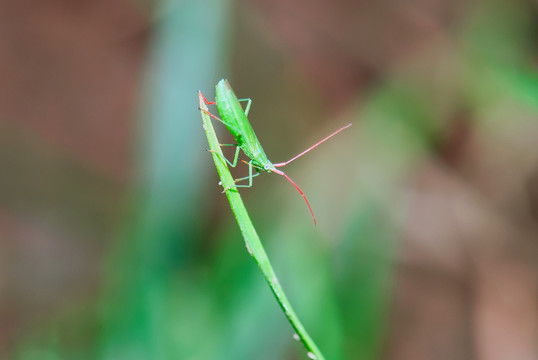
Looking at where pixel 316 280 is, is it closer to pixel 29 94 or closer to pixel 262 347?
pixel 262 347

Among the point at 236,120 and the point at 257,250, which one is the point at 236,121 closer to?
the point at 236,120

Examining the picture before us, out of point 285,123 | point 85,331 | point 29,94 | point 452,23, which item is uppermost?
point 29,94

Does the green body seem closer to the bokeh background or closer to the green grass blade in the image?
the green grass blade

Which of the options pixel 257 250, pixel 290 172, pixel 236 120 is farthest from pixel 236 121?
pixel 290 172

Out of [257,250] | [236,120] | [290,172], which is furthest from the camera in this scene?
[290,172]

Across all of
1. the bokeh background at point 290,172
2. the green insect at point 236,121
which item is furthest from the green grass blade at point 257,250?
the bokeh background at point 290,172

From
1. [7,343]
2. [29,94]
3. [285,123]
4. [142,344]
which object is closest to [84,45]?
[29,94]

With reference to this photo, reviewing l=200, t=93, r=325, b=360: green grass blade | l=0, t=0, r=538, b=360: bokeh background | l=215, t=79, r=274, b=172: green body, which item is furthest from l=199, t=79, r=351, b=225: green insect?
l=0, t=0, r=538, b=360: bokeh background
